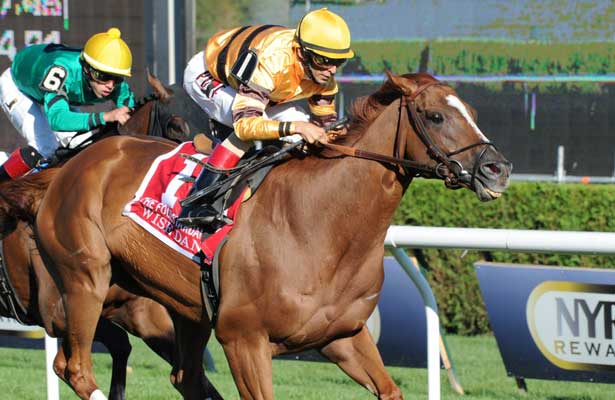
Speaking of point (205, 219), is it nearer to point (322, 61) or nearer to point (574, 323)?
point (322, 61)

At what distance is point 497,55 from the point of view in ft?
30.2

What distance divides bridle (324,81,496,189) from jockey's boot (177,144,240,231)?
1.25ft

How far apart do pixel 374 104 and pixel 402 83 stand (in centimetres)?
17

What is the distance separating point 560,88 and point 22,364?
4422 millimetres

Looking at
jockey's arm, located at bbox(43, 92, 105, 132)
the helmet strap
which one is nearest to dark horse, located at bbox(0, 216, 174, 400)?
jockey's arm, located at bbox(43, 92, 105, 132)

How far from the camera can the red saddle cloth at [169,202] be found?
431 cm

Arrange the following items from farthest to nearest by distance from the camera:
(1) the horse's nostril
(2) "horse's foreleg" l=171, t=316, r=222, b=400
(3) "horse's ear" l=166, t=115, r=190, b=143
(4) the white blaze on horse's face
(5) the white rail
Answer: (3) "horse's ear" l=166, t=115, r=190, b=143, (2) "horse's foreleg" l=171, t=316, r=222, b=400, (5) the white rail, (4) the white blaze on horse's face, (1) the horse's nostril

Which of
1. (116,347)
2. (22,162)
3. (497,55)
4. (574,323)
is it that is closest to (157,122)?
(22,162)

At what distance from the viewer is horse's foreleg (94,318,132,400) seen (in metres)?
5.27

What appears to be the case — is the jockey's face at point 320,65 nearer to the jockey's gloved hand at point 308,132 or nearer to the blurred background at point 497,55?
the jockey's gloved hand at point 308,132

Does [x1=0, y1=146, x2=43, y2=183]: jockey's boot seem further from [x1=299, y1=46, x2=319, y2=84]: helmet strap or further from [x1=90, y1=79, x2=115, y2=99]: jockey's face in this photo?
[x1=299, y1=46, x2=319, y2=84]: helmet strap

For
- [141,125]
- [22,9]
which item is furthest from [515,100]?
[141,125]

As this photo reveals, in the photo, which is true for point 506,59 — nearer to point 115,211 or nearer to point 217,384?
point 217,384

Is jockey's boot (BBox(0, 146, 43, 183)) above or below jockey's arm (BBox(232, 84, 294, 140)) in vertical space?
below
